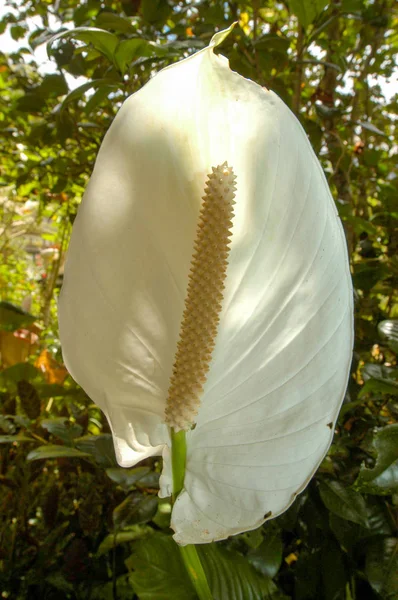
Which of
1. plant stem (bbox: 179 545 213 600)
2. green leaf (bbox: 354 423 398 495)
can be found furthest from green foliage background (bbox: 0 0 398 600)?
plant stem (bbox: 179 545 213 600)

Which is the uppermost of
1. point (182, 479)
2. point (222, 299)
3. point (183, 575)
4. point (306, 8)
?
point (306, 8)

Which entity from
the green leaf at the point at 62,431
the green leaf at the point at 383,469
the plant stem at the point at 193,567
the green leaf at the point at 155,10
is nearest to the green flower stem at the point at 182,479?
the plant stem at the point at 193,567

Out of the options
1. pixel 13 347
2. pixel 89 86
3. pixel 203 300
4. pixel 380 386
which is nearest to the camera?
pixel 203 300

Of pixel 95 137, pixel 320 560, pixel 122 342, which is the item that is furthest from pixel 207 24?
pixel 320 560

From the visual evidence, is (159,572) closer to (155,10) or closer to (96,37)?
(96,37)

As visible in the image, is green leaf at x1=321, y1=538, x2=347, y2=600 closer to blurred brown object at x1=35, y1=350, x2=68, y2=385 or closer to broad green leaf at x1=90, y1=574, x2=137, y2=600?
broad green leaf at x1=90, y1=574, x2=137, y2=600

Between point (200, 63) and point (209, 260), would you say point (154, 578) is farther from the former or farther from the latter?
point (200, 63)

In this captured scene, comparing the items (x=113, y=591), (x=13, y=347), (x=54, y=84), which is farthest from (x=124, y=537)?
(x=54, y=84)
